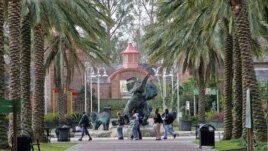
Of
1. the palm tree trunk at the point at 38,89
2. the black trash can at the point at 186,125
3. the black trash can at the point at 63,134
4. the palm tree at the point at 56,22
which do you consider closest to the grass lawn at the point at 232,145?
the palm tree at the point at 56,22

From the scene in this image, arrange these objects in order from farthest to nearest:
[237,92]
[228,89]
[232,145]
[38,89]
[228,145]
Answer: [38,89]
[228,89]
[237,92]
[228,145]
[232,145]

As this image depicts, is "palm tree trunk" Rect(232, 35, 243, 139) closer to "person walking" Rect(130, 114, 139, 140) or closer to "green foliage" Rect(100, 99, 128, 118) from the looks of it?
"person walking" Rect(130, 114, 139, 140)

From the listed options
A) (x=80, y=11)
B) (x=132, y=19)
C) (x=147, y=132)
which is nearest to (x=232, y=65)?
(x=80, y=11)

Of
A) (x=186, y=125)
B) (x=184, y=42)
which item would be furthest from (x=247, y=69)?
(x=186, y=125)

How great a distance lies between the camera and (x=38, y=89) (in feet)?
99.7

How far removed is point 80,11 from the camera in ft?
91.2

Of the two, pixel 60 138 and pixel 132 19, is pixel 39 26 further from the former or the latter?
pixel 132 19

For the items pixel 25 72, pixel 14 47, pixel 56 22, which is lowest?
pixel 25 72

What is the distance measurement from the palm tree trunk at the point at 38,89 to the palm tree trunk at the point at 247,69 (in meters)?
9.44

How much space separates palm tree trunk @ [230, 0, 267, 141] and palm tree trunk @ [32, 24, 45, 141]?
31.0 feet

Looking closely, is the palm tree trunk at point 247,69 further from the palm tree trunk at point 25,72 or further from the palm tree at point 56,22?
the palm tree trunk at point 25,72

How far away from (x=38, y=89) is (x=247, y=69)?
33.5ft

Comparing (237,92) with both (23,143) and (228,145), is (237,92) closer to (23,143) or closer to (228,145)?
(228,145)

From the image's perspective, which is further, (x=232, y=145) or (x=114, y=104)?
(x=114, y=104)
